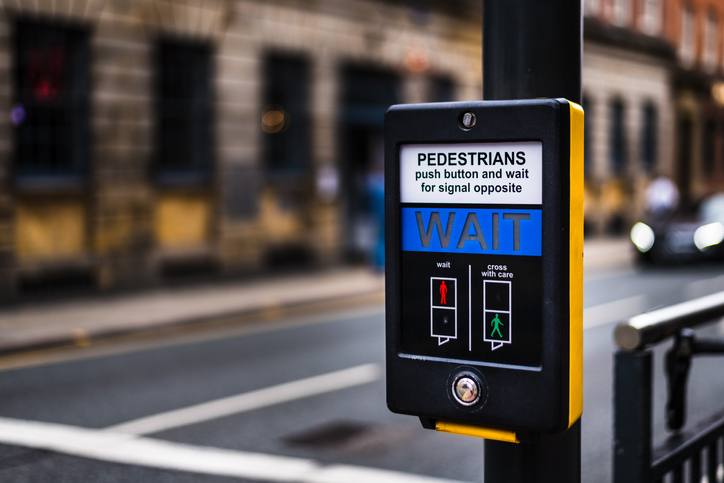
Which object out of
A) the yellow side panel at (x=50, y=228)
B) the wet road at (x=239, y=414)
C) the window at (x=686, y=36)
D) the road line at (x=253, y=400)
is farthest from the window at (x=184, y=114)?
the window at (x=686, y=36)

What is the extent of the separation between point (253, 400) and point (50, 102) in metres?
8.62

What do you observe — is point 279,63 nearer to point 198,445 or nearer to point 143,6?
point 143,6

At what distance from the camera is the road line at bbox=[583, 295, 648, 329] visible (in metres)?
12.1

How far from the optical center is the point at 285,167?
1906 cm

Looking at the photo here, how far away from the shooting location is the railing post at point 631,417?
2.54 meters

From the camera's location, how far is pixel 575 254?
2135mm

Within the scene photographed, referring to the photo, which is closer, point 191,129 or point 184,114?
point 184,114

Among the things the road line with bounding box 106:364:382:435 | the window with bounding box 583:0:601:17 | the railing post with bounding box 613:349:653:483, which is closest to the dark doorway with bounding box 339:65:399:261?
the road line with bounding box 106:364:382:435

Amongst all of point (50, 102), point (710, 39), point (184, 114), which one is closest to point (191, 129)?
point (184, 114)

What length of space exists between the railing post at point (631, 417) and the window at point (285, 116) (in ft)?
52.9

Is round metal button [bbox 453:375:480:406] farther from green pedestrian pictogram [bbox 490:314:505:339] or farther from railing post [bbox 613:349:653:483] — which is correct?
railing post [bbox 613:349:653:483]

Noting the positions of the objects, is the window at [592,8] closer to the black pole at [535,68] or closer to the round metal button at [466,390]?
the black pole at [535,68]

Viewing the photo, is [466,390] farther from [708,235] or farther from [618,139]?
[618,139]

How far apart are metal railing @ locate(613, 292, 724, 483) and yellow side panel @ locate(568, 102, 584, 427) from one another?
1.38 ft
